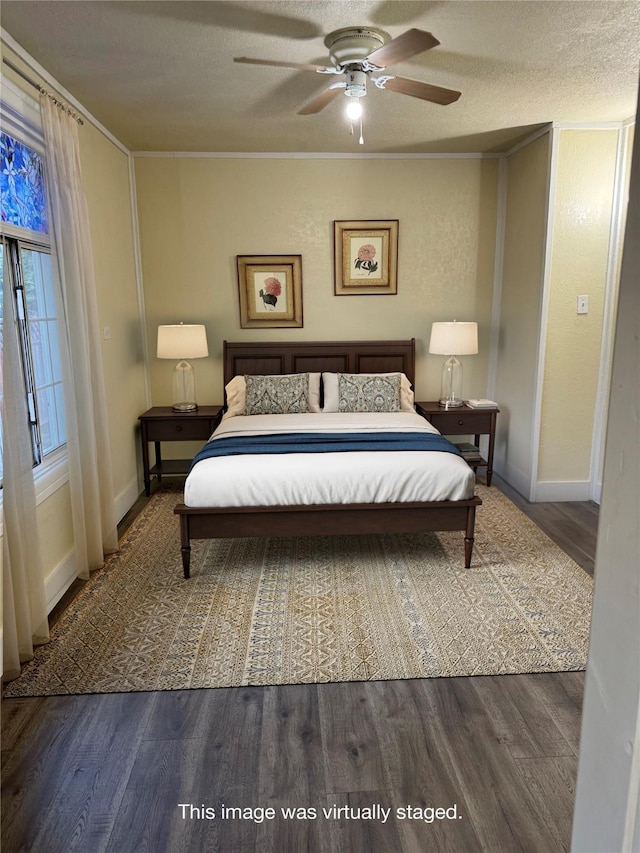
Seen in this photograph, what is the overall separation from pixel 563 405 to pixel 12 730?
3930 millimetres

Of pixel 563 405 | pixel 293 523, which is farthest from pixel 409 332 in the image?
pixel 293 523

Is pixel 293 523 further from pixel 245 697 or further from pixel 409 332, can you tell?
pixel 409 332

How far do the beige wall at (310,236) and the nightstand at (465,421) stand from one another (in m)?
0.69

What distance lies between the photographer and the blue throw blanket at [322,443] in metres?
3.30

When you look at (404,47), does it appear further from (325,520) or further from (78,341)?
(325,520)

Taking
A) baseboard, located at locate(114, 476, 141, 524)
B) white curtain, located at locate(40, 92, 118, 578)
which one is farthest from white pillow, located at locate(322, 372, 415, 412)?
white curtain, located at locate(40, 92, 118, 578)

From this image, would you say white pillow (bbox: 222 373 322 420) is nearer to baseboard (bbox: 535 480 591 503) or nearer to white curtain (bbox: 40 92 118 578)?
white curtain (bbox: 40 92 118 578)

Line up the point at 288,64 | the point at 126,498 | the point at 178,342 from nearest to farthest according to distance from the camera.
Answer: the point at 288,64 → the point at 126,498 → the point at 178,342

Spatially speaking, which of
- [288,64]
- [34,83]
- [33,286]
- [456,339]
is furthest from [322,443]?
[34,83]

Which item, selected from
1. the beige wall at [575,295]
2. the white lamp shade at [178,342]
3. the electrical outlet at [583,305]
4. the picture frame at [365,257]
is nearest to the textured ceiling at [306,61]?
the beige wall at [575,295]

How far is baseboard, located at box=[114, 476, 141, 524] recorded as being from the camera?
13.2 feet

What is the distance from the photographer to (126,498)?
13.9 feet

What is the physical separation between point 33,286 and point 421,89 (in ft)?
7.49

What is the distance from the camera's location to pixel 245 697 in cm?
222
